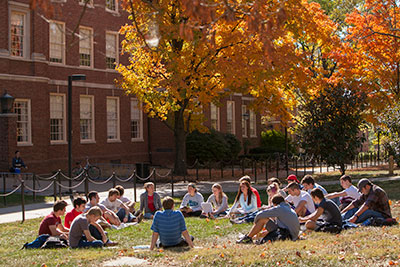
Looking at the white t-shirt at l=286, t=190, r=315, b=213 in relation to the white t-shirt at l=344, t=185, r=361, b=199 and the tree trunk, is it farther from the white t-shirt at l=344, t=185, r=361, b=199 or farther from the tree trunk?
the tree trunk

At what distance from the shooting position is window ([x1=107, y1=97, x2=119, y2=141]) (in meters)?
33.1

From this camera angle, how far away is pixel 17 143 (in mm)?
26031

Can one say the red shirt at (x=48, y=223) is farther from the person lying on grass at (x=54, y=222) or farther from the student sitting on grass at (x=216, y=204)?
the student sitting on grass at (x=216, y=204)

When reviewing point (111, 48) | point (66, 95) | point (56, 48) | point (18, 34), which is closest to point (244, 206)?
point (18, 34)

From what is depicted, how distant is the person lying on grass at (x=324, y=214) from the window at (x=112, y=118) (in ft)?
77.4

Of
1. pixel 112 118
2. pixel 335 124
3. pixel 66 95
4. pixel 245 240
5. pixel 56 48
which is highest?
pixel 56 48

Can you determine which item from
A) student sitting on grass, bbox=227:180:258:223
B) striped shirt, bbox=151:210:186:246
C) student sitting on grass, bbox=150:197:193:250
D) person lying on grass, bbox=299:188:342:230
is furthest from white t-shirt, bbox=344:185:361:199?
striped shirt, bbox=151:210:186:246

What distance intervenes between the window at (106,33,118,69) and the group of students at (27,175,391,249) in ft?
66.7

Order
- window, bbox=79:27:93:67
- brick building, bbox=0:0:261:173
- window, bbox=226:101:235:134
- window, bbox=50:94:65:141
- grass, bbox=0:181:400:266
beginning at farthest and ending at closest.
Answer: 1. window, bbox=226:101:235:134
2. window, bbox=79:27:93:67
3. window, bbox=50:94:65:141
4. brick building, bbox=0:0:261:173
5. grass, bbox=0:181:400:266

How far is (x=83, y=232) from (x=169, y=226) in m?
1.69

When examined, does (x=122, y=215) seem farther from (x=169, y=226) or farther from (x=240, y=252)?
(x=240, y=252)

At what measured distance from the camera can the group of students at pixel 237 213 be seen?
9.66m

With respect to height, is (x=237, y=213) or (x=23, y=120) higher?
(x=23, y=120)

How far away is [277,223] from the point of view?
9.91 m
